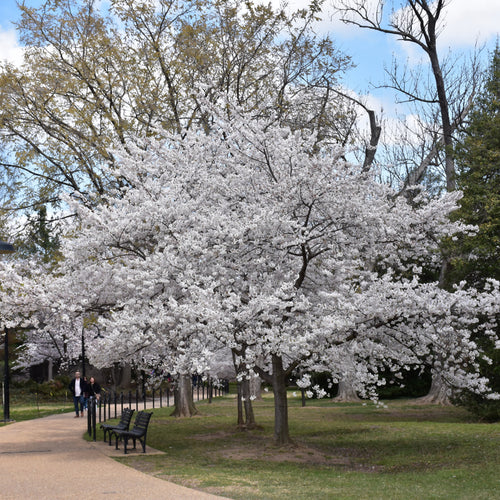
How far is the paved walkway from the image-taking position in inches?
363

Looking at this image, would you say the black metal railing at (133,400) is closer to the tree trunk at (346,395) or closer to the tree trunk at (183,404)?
the tree trunk at (183,404)

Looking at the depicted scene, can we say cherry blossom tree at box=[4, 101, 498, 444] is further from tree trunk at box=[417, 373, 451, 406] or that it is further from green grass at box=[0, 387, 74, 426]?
tree trunk at box=[417, 373, 451, 406]

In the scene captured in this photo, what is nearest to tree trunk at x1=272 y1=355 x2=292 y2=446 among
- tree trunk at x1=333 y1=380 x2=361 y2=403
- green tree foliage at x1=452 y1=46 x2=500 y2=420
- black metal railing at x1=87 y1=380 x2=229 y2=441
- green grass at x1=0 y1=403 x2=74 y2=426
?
black metal railing at x1=87 y1=380 x2=229 y2=441

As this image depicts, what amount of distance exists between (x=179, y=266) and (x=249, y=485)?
4654 millimetres

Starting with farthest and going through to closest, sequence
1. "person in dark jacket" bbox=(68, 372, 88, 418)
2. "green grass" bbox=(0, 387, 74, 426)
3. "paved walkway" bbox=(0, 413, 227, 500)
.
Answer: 1. "green grass" bbox=(0, 387, 74, 426)
2. "person in dark jacket" bbox=(68, 372, 88, 418)
3. "paved walkway" bbox=(0, 413, 227, 500)

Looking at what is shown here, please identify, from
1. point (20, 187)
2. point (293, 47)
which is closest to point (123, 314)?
point (20, 187)

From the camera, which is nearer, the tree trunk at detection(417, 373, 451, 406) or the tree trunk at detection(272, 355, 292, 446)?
the tree trunk at detection(272, 355, 292, 446)

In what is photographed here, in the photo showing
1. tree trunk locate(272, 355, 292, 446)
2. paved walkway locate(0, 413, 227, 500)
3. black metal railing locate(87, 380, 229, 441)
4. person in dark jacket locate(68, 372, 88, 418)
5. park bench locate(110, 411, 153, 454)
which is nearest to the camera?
paved walkway locate(0, 413, 227, 500)

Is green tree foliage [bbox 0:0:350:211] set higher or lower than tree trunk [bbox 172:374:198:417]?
higher

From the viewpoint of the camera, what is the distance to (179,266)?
43.0ft

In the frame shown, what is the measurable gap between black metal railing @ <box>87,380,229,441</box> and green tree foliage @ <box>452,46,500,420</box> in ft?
34.1

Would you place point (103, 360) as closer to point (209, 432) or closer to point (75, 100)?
point (209, 432)

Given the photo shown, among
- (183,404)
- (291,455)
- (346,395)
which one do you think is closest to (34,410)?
(183,404)

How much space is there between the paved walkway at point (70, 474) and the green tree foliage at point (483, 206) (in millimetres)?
9613
